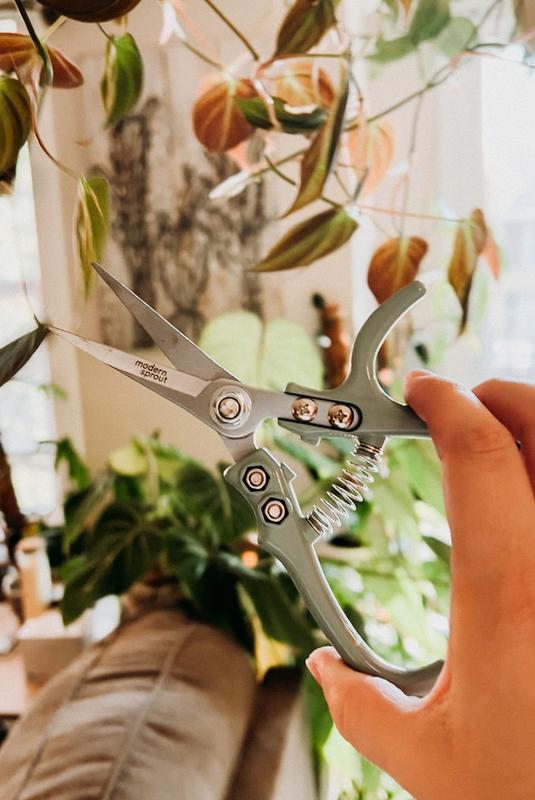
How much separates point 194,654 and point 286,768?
18 centimetres

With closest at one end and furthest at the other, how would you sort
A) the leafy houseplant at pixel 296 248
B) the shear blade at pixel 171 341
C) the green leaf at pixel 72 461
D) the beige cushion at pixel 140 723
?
the shear blade at pixel 171 341
the leafy houseplant at pixel 296 248
the beige cushion at pixel 140 723
the green leaf at pixel 72 461

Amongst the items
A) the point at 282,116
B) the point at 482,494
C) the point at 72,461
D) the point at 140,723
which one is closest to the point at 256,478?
the point at 482,494

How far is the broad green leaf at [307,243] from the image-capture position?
0.60 metres

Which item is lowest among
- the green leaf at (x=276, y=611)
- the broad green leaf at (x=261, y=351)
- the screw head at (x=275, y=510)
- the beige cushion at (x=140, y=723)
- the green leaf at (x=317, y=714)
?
the green leaf at (x=317, y=714)

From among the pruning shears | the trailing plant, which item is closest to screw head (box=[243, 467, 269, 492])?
the pruning shears

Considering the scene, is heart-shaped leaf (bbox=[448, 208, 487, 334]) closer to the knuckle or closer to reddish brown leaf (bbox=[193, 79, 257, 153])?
reddish brown leaf (bbox=[193, 79, 257, 153])

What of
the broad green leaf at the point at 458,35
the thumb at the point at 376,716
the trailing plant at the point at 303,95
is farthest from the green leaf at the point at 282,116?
the thumb at the point at 376,716

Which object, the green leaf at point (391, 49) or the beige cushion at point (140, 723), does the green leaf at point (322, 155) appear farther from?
the beige cushion at point (140, 723)

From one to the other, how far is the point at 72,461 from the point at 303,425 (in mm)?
639

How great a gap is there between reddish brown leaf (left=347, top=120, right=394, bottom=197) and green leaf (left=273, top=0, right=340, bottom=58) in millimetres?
122

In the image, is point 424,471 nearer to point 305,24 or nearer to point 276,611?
point 276,611

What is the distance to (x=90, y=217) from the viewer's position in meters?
0.48

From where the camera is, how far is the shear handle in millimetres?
380

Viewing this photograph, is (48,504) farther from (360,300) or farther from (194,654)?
(360,300)
